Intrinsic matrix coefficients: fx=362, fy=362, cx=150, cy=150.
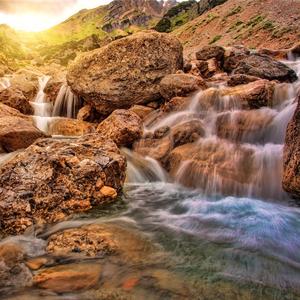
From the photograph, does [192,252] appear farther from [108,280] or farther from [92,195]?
[92,195]

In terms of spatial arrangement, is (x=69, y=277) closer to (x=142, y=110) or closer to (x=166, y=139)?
(x=166, y=139)

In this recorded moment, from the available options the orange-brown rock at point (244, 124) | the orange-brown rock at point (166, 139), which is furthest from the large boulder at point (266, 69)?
the orange-brown rock at point (166, 139)

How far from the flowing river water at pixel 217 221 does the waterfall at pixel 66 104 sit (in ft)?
18.2

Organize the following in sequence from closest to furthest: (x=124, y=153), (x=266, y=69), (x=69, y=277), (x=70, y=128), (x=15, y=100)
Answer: (x=69, y=277) < (x=124, y=153) < (x=70, y=128) < (x=266, y=69) < (x=15, y=100)

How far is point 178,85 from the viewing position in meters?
12.0

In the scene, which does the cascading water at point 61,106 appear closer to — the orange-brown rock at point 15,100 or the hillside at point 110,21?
the orange-brown rock at point 15,100

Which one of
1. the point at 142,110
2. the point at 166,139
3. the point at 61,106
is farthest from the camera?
the point at 61,106

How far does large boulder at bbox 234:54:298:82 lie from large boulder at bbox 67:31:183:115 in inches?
120

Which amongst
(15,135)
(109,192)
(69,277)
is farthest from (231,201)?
(15,135)

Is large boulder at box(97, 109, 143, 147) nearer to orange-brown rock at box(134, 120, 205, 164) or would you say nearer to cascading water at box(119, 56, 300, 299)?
orange-brown rock at box(134, 120, 205, 164)

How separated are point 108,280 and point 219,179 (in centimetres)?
412

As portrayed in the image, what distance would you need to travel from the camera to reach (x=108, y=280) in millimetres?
3820

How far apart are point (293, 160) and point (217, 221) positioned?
1731 millimetres

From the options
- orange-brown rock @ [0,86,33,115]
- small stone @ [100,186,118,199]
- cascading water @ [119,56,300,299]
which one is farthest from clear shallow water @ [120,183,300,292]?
orange-brown rock @ [0,86,33,115]
